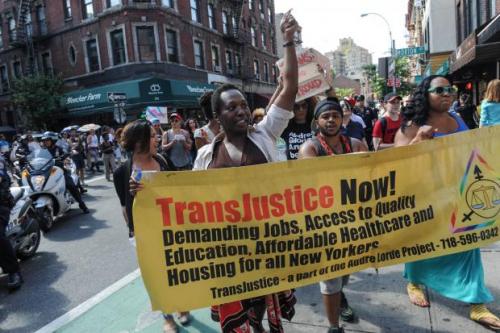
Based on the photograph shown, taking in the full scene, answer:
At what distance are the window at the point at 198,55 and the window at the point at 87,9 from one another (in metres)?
6.69

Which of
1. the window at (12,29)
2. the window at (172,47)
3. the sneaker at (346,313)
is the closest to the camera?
the sneaker at (346,313)

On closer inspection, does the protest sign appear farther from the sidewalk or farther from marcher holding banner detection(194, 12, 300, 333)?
the sidewalk

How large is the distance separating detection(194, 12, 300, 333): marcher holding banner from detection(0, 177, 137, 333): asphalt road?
237 centimetres

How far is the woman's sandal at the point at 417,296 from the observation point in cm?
321

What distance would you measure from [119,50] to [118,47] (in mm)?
194

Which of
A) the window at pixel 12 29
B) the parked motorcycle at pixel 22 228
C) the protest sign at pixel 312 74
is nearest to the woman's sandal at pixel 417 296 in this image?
the protest sign at pixel 312 74

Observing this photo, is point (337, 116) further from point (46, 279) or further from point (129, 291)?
point (46, 279)

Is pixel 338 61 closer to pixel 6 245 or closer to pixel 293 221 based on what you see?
pixel 6 245

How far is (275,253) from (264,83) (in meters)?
36.8

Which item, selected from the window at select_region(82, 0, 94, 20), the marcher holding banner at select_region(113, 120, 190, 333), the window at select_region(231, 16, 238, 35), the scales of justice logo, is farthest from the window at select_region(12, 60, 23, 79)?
the scales of justice logo

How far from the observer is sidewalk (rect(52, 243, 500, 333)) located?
3.02 meters

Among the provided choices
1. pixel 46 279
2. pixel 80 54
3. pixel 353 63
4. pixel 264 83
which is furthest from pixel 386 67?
pixel 353 63

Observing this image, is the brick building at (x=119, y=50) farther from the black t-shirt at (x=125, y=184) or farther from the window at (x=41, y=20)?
the black t-shirt at (x=125, y=184)

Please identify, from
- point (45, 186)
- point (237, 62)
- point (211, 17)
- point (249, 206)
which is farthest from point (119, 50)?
point (249, 206)
